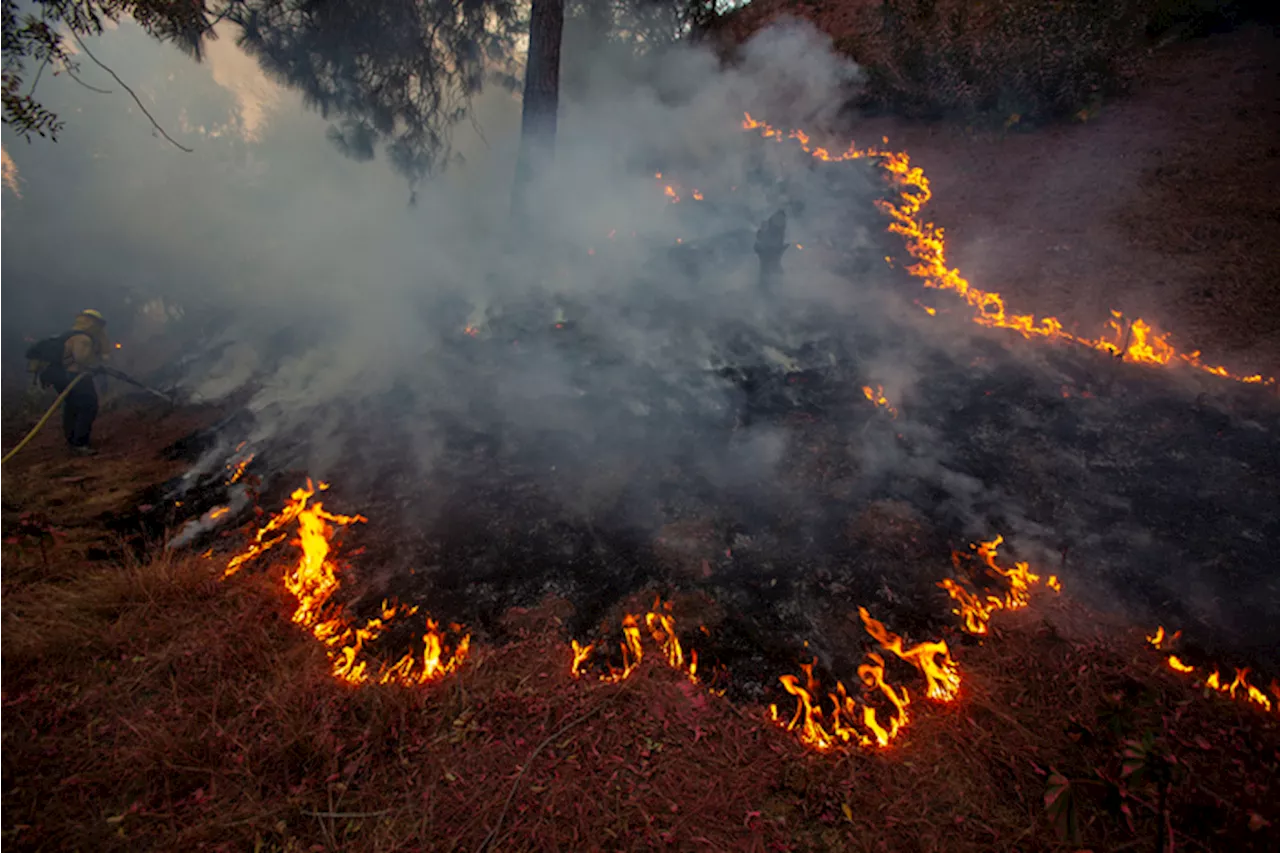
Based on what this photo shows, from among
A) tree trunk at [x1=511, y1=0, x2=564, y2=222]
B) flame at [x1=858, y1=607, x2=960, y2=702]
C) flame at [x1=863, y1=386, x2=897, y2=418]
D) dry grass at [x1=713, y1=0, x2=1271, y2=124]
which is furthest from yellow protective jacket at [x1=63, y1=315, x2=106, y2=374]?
dry grass at [x1=713, y1=0, x2=1271, y2=124]

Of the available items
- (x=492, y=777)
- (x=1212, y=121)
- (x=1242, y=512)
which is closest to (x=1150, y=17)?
(x=1212, y=121)

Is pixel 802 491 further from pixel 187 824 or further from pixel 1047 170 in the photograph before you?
pixel 1047 170

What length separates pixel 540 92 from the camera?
35.3 feet

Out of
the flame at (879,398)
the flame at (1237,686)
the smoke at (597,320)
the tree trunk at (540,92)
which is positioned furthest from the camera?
the tree trunk at (540,92)

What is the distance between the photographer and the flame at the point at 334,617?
391 cm

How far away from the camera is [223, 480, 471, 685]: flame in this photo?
3.91 metres

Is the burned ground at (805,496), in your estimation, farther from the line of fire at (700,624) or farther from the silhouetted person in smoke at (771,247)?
the silhouetted person in smoke at (771,247)

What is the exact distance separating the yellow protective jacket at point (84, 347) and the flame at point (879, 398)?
10447 millimetres

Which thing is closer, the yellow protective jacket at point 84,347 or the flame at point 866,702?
the flame at point 866,702

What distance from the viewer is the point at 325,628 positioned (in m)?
4.23

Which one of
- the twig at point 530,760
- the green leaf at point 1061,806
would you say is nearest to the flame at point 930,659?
the green leaf at point 1061,806

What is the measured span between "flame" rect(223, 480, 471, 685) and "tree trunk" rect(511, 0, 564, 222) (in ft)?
27.6

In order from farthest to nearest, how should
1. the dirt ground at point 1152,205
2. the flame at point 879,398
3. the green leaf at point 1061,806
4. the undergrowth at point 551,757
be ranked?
the dirt ground at point 1152,205
the flame at point 879,398
the undergrowth at point 551,757
the green leaf at point 1061,806

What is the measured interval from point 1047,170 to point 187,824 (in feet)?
46.4
